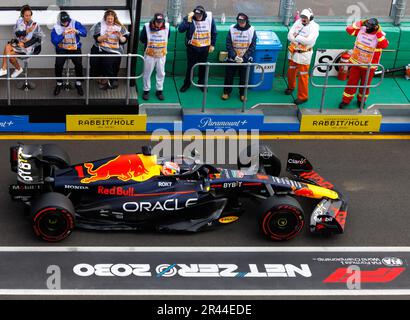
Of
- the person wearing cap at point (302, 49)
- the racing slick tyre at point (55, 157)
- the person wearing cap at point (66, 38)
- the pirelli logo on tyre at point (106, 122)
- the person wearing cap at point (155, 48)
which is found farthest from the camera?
the person wearing cap at point (302, 49)

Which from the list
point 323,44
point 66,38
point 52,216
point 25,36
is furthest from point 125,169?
point 323,44

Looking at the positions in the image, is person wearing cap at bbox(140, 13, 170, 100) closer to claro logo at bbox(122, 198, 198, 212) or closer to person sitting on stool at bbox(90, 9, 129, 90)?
person sitting on stool at bbox(90, 9, 129, 90)

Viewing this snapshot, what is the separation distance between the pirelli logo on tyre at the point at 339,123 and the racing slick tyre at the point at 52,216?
620 centimetres

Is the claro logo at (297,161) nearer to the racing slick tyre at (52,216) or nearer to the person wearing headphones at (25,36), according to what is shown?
the racing slick tyre at (52,216)

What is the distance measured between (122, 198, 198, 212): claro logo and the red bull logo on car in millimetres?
418

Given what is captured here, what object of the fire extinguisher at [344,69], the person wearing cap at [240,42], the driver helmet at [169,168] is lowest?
the driver helmet at [169,168]

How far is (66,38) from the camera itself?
52.6 feet

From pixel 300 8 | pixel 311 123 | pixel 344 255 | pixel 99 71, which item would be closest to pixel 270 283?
pixel 344 255

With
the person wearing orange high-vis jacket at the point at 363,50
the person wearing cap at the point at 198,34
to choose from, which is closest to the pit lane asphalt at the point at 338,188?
the person wearing orange high-vis jacket at the point at 363,50

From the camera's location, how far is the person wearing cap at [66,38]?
52.3 ft

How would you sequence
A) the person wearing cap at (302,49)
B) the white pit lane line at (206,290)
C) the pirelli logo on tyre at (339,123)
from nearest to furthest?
the white pit lane line at (206,290) → the person wearing cap at (302,49) → the pirelli logo on tyre at (339,123)

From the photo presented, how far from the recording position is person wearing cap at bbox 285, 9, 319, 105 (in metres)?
16.5

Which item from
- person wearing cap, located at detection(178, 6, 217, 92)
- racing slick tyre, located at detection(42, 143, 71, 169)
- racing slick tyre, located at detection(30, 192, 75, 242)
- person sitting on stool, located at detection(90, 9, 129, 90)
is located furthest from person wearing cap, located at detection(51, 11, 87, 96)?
racing slick tyre, located at detection(30, 192, 75, 242)

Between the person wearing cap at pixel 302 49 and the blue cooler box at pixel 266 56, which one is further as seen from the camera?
the blue cooler box at pixel 266 56
